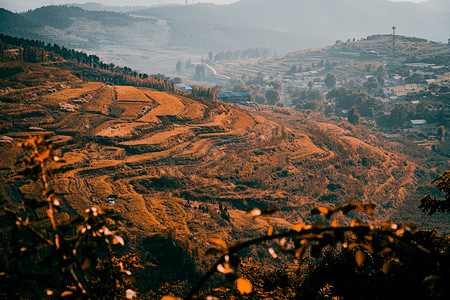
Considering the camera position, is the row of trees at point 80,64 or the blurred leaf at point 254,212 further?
the row of trees at point 80,64

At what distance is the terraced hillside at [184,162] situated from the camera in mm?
47750

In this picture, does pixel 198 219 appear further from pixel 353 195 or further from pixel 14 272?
pixel 14 272

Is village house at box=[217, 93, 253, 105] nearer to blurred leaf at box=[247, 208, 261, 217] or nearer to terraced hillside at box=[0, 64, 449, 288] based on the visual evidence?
terraced hillside at box=[0, 64, 449, 288]

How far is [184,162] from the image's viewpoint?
6203 cm

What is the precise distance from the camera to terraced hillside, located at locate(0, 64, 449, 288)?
157 feet

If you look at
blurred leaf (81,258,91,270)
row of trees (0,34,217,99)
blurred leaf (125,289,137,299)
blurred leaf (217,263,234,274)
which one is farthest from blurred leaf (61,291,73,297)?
row of trees (0,34,217,99)

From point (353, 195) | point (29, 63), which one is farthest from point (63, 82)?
point (353, 195)

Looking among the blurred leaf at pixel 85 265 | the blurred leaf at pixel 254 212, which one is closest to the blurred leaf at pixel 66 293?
the blurred leaf at pixel 85 265

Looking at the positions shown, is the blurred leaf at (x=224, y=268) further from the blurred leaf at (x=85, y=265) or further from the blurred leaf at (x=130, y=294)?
the blurred leaf at (x=85, y=265)

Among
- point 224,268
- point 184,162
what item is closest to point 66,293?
point 224,268

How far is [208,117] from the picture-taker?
3142 inches

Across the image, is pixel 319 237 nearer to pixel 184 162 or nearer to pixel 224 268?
pixel 224 268

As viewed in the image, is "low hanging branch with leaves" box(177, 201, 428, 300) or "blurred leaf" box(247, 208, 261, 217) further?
"blurred leaf" box(247, 208, 261, 217)

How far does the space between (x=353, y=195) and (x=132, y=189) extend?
40.6 m
